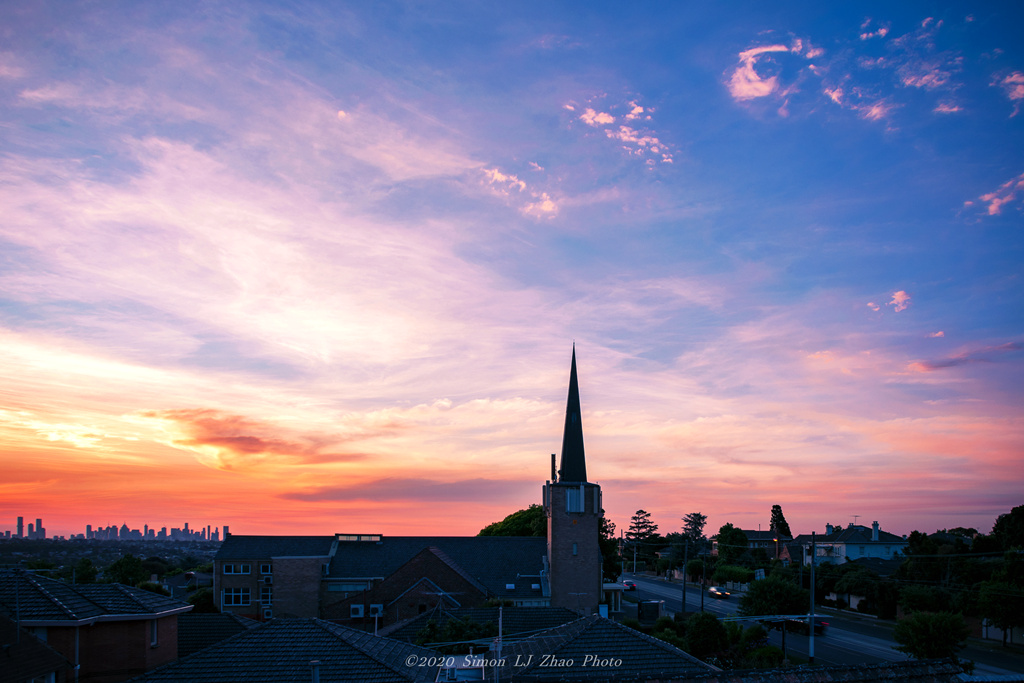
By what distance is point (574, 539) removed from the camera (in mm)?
64938

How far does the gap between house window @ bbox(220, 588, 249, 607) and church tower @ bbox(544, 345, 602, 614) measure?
30.1 meters

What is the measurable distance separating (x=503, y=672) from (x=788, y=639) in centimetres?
4441

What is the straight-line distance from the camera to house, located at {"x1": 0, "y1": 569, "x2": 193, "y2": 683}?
91.3 ft

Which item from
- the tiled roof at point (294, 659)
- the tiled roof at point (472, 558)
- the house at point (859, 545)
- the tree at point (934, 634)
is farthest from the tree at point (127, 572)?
the house at point (859, 545)

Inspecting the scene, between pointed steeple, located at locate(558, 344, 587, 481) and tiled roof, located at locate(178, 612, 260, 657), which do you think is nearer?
tiled roof, located at locate(178, 612, 260, 657)

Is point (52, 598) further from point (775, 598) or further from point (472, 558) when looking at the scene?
point (775, 598)

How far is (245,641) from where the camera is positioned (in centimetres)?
2531

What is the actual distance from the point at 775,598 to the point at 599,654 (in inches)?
1455

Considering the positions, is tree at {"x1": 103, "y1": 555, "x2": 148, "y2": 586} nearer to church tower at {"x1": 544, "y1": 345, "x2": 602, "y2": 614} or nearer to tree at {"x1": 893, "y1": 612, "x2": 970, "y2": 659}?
church tower at {"x1": 544, "y1": 345, "x2": 602, "y2": 614}

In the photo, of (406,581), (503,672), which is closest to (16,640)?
(503,672)

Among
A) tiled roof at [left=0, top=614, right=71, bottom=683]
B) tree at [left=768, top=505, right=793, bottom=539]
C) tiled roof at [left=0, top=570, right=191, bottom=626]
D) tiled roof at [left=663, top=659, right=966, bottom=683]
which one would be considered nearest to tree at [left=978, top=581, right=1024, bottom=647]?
tiled roof at [left=663, top=659, right=966, bottom=683]

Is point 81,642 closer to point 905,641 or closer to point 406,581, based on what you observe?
point 406,581

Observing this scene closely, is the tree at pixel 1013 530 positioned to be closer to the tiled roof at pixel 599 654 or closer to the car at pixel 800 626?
the car at pixel 800 626

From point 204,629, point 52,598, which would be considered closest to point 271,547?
Result: point 204,629
